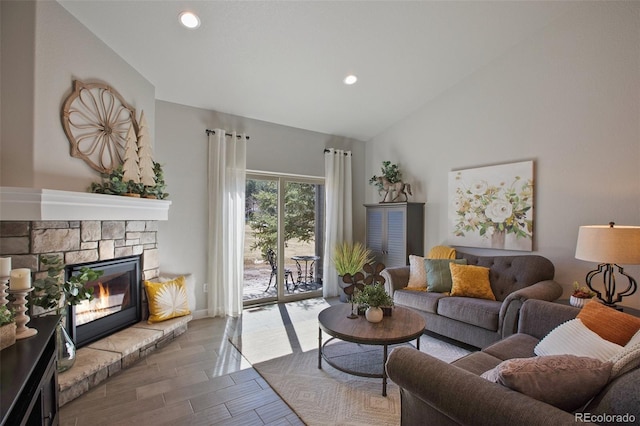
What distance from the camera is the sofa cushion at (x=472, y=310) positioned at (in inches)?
108

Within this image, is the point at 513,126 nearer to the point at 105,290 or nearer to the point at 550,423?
the point at 550,423

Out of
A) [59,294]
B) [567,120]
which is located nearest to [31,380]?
[59,294]

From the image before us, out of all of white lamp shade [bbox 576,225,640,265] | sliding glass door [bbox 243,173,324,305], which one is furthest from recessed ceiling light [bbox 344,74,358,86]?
white lamp shade [bbox 576,225,640,265]

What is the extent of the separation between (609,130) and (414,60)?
1.98 metres

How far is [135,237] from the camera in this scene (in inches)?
128

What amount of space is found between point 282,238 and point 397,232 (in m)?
1.73

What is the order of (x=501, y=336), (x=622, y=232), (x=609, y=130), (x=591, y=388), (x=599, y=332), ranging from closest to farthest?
(x=591, y=388) → (x=599, y=332) → (x=622, y=232) → (x=501, y=336) → (x=609, y=130)

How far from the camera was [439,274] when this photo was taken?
11.5 ft

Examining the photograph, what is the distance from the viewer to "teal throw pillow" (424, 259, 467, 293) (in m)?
3.47

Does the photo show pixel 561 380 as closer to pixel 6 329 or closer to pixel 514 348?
pixel 514 348

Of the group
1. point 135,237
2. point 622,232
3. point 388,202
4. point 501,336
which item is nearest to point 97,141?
point 135,237

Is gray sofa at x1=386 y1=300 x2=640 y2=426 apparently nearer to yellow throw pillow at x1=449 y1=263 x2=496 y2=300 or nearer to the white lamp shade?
the white lamp shade

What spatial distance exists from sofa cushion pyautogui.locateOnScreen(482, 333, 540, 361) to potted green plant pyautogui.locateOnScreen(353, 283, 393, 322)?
2.54 feet

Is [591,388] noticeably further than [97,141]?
No
